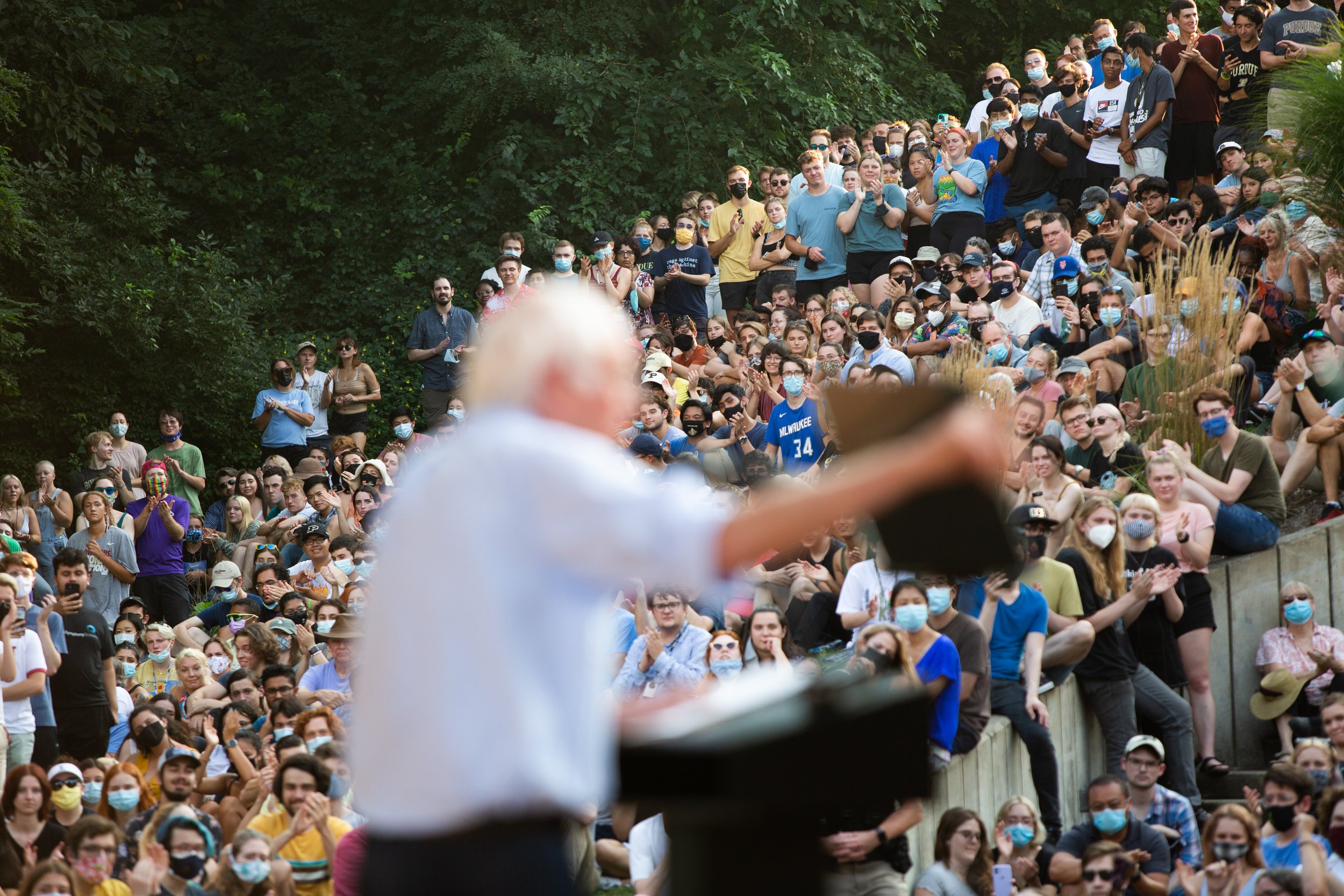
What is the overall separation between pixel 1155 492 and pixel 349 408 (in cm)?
983

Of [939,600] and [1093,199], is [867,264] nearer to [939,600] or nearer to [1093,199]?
[1093,199]

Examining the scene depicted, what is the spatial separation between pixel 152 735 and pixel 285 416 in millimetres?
8151

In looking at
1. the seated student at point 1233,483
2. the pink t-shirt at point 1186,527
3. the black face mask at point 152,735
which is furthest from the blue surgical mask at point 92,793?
the seated student at point 1233,483

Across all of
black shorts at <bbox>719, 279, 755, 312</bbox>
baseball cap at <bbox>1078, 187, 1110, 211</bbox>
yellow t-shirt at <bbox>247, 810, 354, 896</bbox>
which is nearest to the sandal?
yellow t-shirt at <bbox>247, 810, 354, 896</bbox>

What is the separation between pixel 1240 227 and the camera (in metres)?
11.5

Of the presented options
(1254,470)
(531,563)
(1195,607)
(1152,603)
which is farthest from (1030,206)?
(531,563)

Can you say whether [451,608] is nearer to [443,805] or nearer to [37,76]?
[443,805]

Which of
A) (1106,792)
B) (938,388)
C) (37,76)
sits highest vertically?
(37,76)

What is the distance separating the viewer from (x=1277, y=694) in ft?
30.3

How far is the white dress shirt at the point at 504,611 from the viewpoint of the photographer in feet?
7.31

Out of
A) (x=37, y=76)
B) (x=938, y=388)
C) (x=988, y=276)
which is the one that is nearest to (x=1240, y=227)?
(x=988, y=276)

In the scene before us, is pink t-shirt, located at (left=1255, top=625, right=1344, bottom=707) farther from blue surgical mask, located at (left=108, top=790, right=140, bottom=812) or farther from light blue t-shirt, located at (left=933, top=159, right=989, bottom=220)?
blue surgical mask, located at (left=108, top=790, right=140, bottom=812)

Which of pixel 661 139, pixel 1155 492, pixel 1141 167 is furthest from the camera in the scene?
pixel 661 139

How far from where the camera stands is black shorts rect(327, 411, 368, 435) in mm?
16906
